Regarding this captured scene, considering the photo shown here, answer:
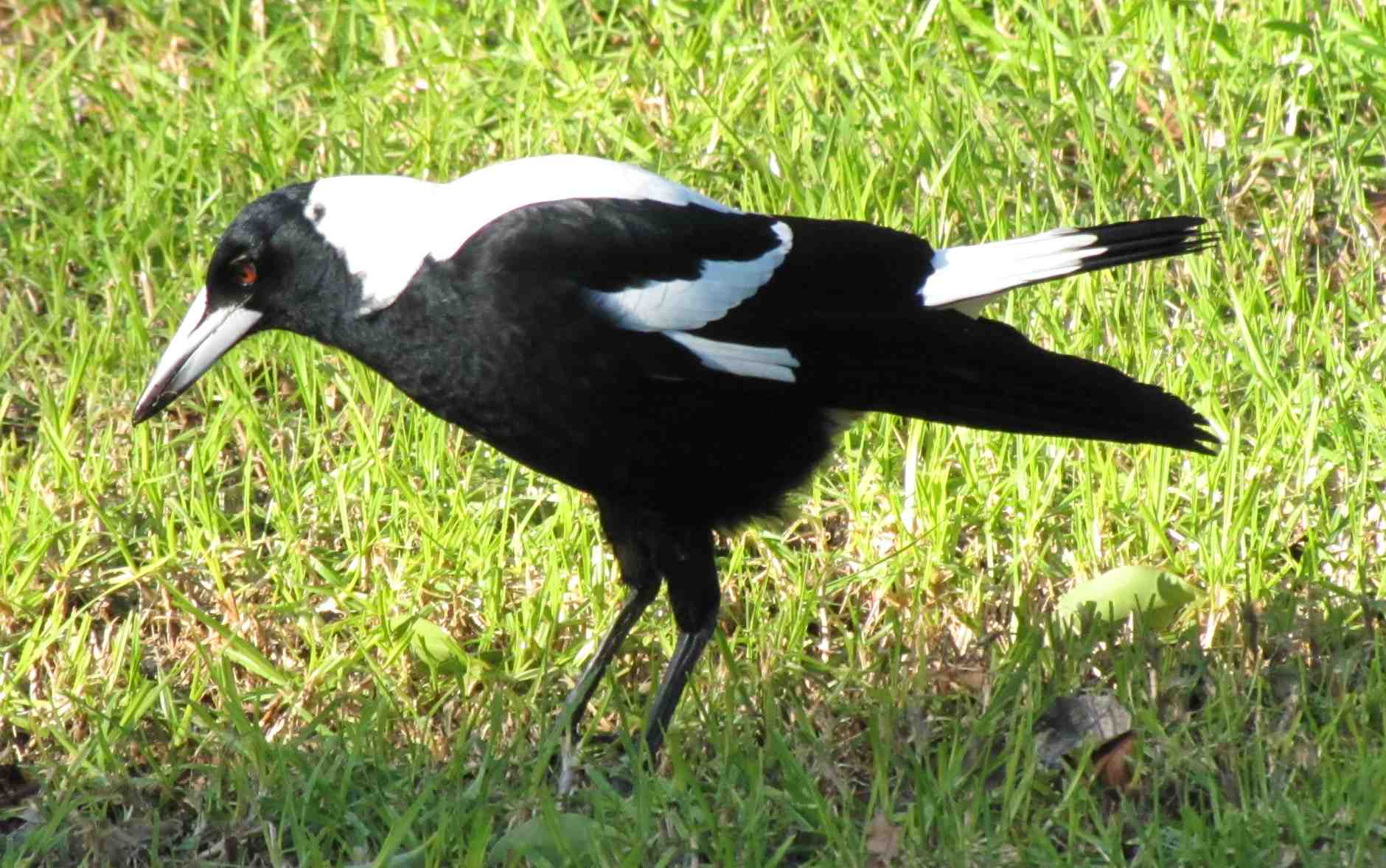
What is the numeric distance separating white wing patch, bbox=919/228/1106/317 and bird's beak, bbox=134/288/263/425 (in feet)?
2.94

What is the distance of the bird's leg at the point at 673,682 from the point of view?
8.55ft

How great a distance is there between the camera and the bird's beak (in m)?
2.59

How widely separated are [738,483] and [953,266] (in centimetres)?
42

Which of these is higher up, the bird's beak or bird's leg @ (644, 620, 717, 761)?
the bird's beak

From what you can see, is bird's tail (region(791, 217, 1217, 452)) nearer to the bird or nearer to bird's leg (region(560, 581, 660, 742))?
the bird

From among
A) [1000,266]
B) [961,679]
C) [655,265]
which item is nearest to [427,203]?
[655,265]

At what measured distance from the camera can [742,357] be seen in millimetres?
2490

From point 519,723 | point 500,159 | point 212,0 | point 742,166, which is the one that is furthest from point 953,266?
point 212,0

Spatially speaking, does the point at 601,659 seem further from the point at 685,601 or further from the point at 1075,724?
the point at 1075,724

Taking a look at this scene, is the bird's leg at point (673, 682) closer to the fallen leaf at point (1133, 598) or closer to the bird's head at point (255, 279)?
the fallen leaf at point (1133, 598)

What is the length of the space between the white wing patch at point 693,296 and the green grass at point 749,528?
15 centimetres

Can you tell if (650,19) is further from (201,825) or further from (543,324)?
(201,825)

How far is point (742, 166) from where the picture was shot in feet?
11.9

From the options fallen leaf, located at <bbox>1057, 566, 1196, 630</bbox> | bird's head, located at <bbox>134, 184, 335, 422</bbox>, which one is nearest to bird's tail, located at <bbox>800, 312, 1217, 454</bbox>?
fallen leaf, located at <bbox>1057, 566, 1196, 630</bbox>
